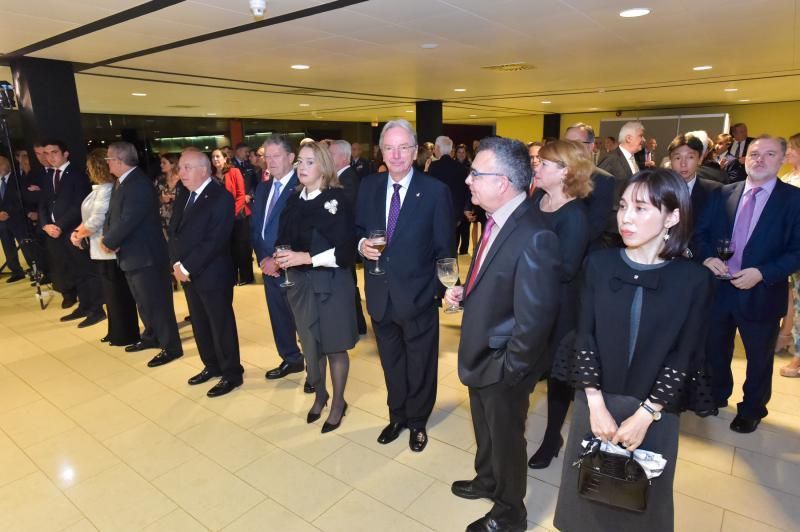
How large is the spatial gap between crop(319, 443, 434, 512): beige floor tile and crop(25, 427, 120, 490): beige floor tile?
135 centimetres

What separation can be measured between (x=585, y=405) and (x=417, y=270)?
1188 mm

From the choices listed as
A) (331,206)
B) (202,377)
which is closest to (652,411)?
(331,206)

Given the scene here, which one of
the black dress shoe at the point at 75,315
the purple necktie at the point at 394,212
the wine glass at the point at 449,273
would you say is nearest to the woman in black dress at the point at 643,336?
the wine glass at the point at 449,273

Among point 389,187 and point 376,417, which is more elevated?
point 389,187

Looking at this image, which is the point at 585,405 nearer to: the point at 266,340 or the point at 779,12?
the point at 266,340

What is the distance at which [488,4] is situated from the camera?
12.0 ft

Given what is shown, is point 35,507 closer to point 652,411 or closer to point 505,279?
point 505,279

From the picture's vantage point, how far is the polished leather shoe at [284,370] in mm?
Answer: 3881

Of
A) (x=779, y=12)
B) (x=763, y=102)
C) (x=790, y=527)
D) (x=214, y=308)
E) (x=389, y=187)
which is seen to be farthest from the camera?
(x=763, y=102)

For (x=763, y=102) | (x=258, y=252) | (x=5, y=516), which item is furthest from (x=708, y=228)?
(x=763, y=102)

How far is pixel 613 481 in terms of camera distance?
4.83 ft

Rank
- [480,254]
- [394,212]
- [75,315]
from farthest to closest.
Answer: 1. [75,315]
2. [394,212]
3. [480,254]

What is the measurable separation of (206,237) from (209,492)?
1.65 m

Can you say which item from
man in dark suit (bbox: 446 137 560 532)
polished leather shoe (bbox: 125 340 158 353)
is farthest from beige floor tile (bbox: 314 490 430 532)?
polished leather shoe (bbox: 125 340 158 353)
